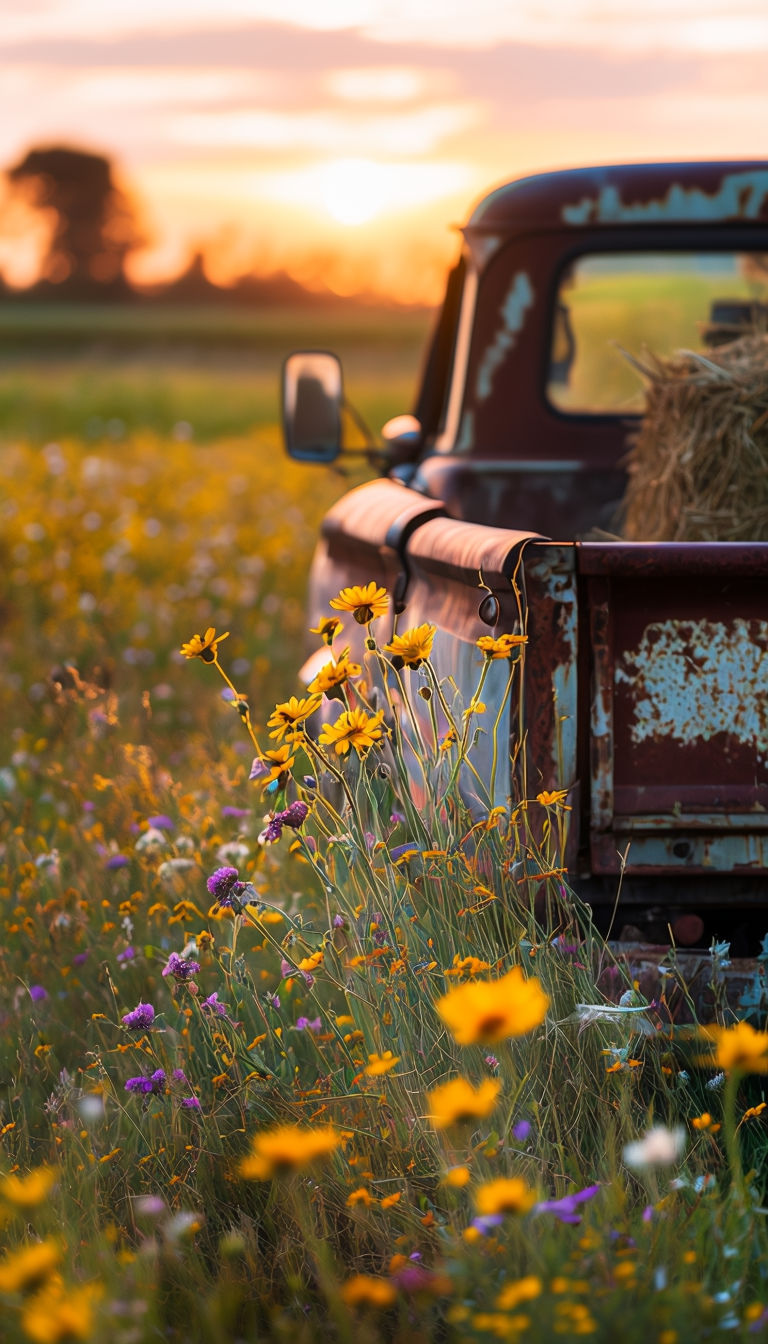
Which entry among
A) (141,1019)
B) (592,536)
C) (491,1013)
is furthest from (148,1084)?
(592,536)

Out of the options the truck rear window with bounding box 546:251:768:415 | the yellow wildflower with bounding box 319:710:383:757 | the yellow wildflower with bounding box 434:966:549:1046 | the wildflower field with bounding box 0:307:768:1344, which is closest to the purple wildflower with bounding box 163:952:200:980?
the wildflower field with bounding box 0:307:768:1344

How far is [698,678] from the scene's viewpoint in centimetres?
267

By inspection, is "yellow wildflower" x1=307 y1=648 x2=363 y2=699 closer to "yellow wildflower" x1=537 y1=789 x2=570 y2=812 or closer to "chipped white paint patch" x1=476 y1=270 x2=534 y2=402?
"yellow wildflower" x1=537 y1=789 x2=570 y2=812

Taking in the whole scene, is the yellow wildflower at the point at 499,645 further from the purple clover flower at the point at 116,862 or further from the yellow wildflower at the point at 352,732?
the purple clover flower at the point at 116,862

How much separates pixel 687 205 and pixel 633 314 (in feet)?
1.52

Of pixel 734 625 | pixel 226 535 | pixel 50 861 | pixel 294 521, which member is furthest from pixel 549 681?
pixel 294 521

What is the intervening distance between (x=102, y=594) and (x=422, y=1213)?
19.8 ft

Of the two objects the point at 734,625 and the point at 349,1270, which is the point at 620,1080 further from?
the point at 734,625

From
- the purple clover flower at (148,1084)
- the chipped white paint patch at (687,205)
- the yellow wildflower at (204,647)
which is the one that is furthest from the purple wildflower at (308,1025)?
the chipped white paint patch at (687,205)

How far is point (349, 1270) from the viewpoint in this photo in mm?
2242

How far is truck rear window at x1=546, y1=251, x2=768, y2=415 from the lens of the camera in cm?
452

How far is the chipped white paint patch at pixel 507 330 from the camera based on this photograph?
440cm

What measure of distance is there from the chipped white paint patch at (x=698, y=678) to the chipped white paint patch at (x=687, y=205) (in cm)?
214

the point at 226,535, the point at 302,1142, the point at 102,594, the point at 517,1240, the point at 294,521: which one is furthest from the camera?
the point at 294,521
